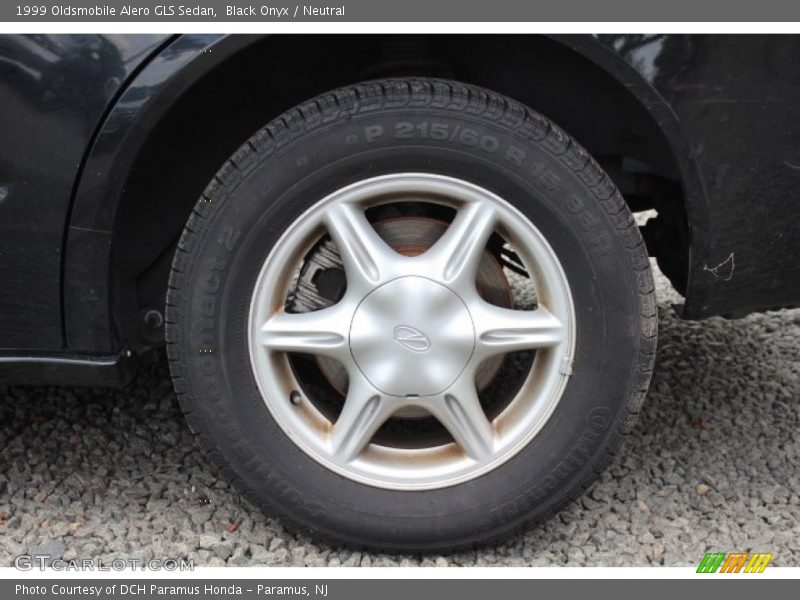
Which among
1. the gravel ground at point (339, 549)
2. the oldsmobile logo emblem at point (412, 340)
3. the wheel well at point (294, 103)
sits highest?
the wheel well at point (294, 103)

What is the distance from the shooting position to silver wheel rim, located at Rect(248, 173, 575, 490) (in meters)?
1.97

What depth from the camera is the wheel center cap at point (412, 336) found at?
6.45ft

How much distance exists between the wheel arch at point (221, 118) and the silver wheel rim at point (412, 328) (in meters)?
0.34

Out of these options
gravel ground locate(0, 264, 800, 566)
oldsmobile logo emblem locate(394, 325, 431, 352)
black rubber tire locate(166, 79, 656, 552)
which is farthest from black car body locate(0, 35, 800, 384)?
oldsmobile logo emblem locate(394, 325, 431, 352)

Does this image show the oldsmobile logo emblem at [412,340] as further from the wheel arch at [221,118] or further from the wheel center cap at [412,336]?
the wheel arch at [221,118]

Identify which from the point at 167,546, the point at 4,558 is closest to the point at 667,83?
the point at 167,546

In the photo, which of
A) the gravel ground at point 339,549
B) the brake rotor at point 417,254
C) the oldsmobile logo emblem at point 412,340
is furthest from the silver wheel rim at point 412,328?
the gravel ground at point 339,549

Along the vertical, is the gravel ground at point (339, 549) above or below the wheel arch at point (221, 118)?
below

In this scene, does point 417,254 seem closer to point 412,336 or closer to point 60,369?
point 412,336

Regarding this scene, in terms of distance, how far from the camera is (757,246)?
198cm

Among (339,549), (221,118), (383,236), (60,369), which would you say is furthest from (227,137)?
(339,549)

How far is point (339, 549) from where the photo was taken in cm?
215

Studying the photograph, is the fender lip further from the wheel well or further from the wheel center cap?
the wheel center cap

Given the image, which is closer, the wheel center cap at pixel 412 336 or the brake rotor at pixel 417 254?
the wheel center cap at pixel 412 336
